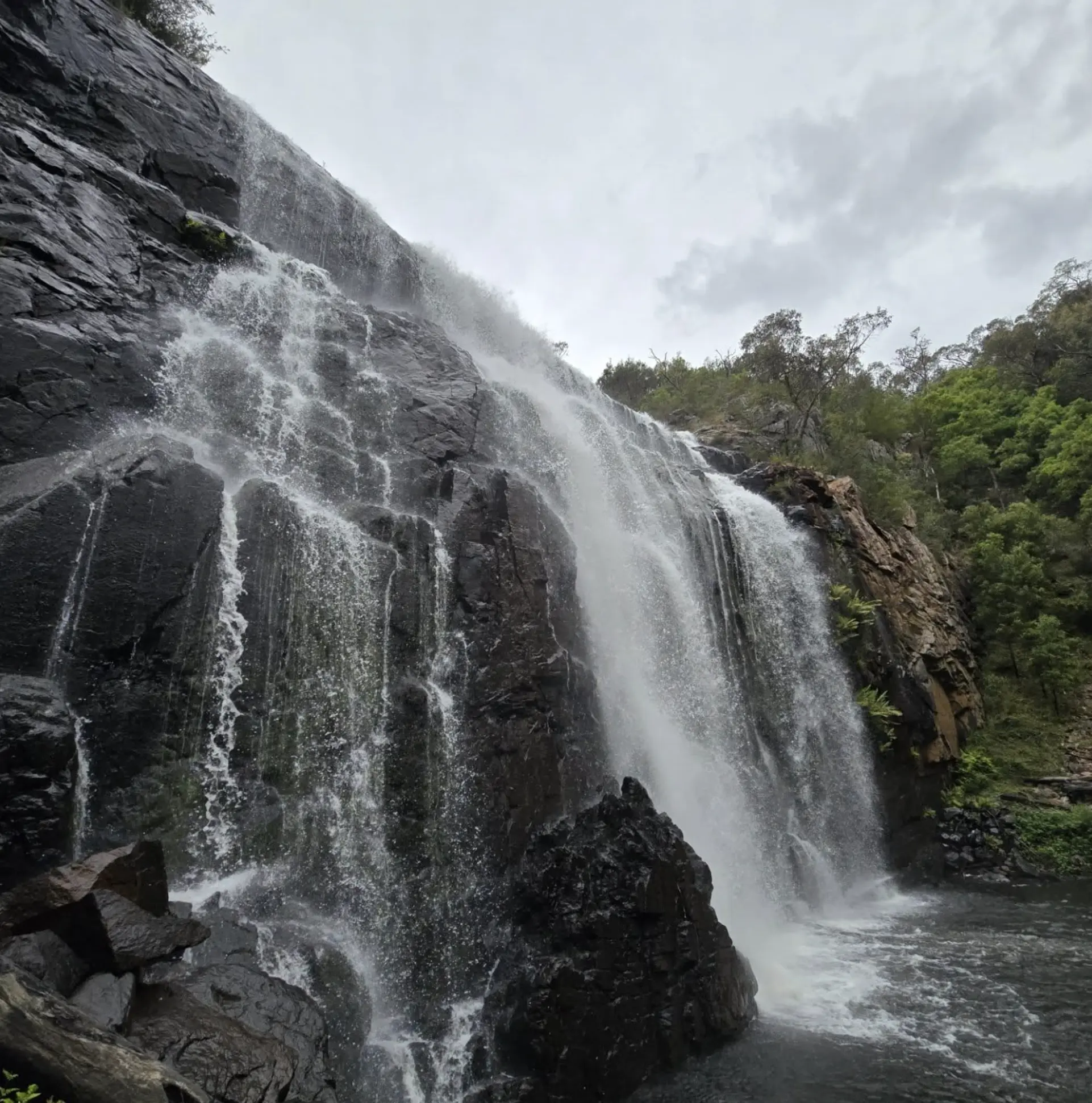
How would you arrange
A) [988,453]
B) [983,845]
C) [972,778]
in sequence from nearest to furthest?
1. [983,845]
2. [972,778]
3. [988,453]

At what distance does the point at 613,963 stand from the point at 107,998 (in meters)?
5.18

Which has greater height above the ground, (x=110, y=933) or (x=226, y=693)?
(x=226, y=693)

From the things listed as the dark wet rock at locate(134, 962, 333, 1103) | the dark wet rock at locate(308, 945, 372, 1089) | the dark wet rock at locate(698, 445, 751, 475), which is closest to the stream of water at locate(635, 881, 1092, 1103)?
the dark wet rock at locate(308, 945, 372, 1089)

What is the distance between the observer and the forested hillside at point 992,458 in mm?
21359

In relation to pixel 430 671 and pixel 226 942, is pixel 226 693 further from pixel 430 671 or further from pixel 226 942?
pixel 226 942

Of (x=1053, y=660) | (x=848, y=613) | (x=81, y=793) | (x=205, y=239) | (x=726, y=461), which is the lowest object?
(x=81, y=793)

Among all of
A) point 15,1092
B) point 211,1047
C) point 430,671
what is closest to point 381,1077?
point 211,1047

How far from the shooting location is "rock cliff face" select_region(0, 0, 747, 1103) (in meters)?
7.85

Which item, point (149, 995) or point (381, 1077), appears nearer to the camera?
point (149, 995)

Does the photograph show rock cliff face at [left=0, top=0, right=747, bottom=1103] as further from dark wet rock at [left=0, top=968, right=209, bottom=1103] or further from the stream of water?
the stream of water

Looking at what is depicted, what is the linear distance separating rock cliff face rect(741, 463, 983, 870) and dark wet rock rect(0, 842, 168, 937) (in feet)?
54.2

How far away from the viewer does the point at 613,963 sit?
8367 millimetres

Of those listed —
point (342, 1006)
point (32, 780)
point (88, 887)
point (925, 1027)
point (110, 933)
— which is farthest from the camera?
point (925, 1027)

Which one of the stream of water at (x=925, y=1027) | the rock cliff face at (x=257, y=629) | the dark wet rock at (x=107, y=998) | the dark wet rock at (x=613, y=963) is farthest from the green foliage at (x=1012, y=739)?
the dark wet rock at (x=107, y=998)
